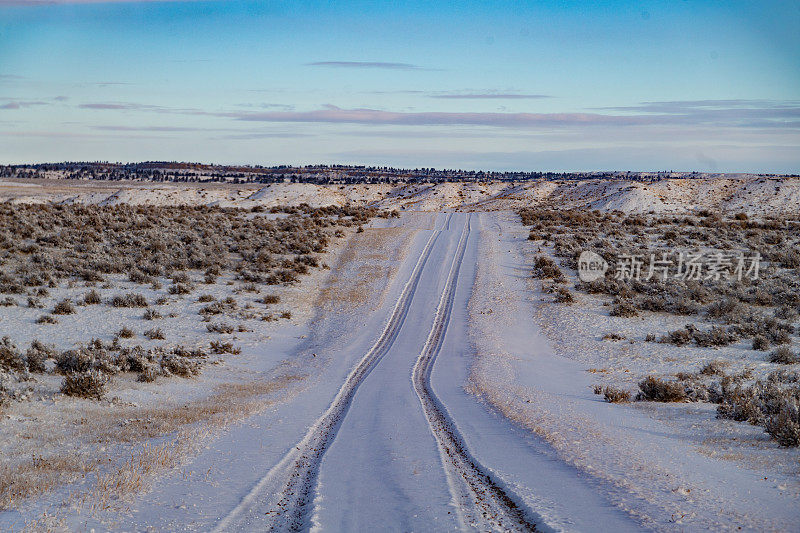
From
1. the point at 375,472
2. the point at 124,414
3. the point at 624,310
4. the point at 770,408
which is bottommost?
the point at 124,414

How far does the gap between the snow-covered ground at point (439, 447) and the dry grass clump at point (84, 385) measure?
322mm

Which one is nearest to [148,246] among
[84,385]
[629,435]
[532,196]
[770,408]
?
[84,385]

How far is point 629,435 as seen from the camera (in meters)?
9.05

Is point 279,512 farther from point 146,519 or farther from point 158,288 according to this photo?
point 158,288

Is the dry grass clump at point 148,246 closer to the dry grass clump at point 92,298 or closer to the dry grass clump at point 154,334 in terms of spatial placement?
the dry grass clump at point 92,298

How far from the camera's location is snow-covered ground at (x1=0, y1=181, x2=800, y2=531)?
6.11 m

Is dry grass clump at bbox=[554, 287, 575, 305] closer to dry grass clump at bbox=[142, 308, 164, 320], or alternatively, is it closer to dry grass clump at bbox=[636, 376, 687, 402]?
dry grass clump at bbox=[636, 376, 687, 402]

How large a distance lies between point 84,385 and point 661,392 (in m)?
11.0

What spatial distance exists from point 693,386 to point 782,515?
6.63 metres

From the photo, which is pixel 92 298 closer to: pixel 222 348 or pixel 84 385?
pixel 222 348

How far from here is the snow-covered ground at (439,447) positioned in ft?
20.0

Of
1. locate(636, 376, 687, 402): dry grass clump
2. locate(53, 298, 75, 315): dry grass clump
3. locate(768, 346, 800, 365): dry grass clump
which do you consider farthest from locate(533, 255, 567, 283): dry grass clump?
locate(53, 298, 75, 315): dry grass clump

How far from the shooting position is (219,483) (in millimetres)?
7113

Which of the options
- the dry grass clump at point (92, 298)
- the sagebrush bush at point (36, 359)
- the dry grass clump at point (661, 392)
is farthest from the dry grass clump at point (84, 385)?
the dry grass clump at point (661, 392)
